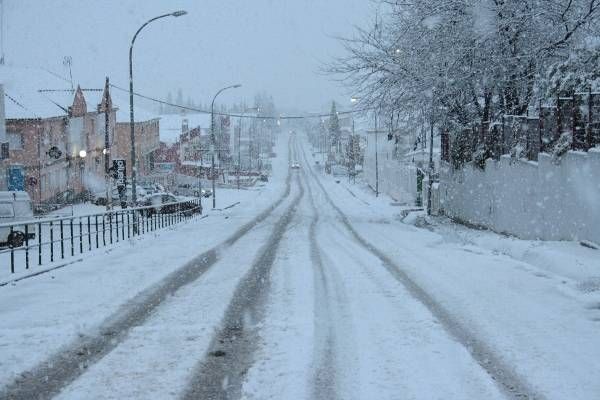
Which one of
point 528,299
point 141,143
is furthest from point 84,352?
point 141,143

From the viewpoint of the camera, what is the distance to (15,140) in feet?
149

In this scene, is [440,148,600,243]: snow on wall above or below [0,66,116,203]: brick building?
below

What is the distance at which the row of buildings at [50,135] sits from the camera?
44.9 m

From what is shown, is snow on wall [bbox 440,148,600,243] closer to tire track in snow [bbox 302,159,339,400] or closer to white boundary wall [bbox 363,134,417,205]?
tire track in snow [bbox 302,159,339,400]

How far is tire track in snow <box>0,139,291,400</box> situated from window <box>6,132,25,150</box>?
1500 inches

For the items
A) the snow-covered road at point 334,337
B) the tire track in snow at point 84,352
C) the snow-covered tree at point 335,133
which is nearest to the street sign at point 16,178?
the snow-covered road at point 334,337

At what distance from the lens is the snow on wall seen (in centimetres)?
1500

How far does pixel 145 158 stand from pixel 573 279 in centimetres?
7339

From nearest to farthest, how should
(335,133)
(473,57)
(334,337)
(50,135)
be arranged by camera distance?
1. (334,337)
2. (473,57)
3. (50,135)
4. (335,133)

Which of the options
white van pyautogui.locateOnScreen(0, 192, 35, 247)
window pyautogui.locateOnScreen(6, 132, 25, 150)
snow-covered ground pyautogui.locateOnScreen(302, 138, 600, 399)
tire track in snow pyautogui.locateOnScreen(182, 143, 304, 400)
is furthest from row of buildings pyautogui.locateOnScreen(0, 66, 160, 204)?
tire track in snow pyautogui.locateOnScreen(182, 143, 304, 400)

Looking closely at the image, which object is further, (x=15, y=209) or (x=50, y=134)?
(x=50, y=134)

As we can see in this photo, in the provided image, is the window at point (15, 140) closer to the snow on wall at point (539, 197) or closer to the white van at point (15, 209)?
the white van at point (15, 209)

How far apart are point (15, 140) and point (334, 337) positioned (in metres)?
43.2

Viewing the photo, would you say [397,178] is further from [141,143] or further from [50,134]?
[141,143]
